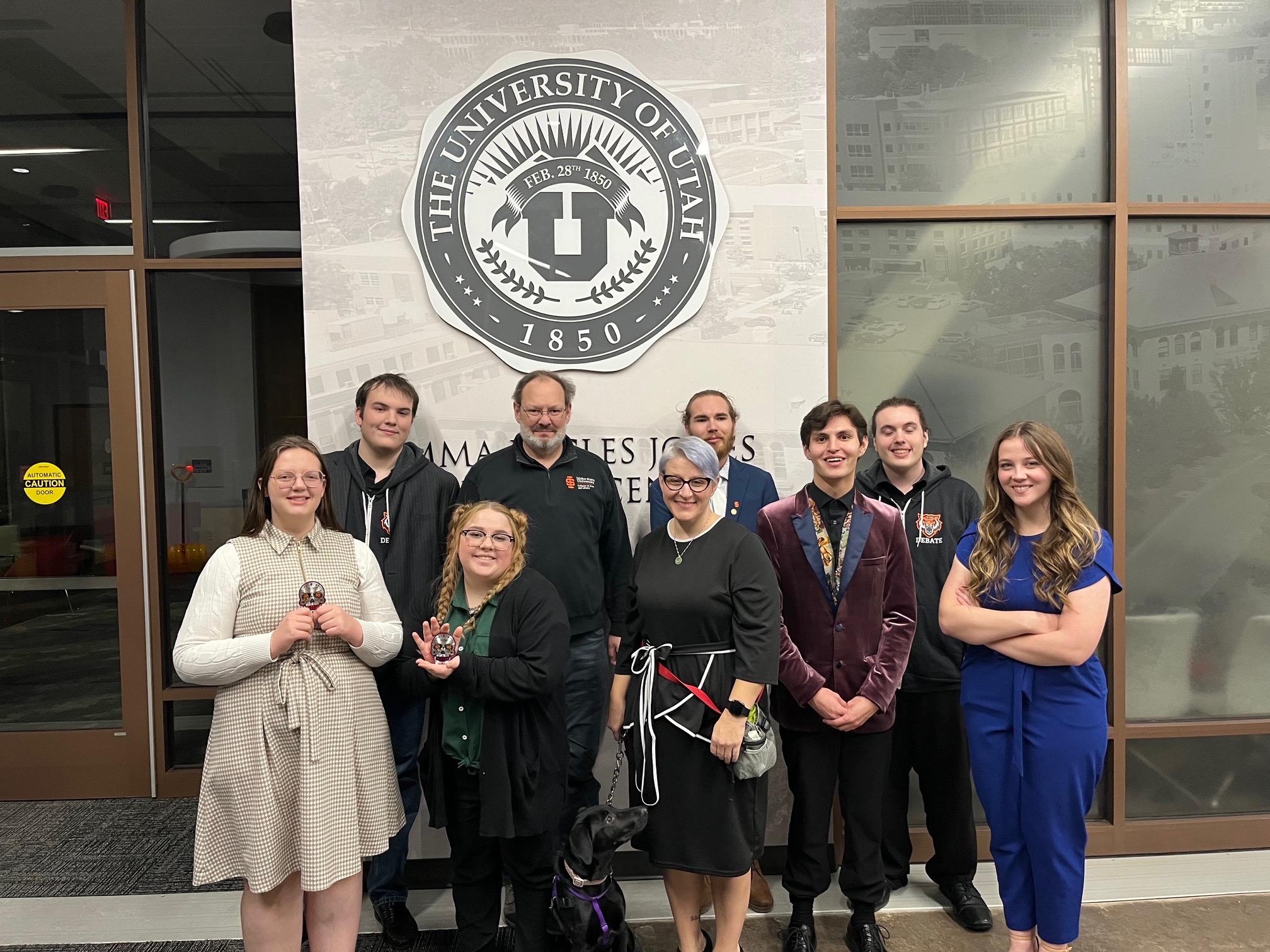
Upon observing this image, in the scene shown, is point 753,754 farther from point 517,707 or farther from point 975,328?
point 975,328

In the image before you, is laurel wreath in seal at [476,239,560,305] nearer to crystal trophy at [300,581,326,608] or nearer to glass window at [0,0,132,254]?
crystal trophy at [300,581,326,608]

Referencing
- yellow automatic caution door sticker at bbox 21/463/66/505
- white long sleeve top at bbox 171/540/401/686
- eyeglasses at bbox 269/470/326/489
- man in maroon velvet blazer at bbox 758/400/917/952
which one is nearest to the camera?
white long sleeve top at bbox 171/540/401/686

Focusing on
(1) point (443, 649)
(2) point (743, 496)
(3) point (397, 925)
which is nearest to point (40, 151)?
(1) point (443, 649)

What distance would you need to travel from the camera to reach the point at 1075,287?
3527mm

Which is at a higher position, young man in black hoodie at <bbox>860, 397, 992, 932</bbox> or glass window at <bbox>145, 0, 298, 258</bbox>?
glass window at <bbox>145, 0, 298, 258</bbox>

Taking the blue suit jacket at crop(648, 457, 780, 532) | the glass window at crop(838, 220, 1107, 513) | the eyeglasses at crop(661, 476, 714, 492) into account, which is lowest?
the blue suit jacket at crop(648, 457, 780, 532)

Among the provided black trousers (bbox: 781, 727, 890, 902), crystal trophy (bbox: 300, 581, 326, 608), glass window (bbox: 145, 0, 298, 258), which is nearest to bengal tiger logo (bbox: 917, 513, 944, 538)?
black trousers (bbox: 781, 727, 890, 902)

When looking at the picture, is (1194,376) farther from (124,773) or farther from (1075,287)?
(124,773)

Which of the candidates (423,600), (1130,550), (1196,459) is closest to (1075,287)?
(1196,459)

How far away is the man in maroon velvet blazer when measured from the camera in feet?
8.46

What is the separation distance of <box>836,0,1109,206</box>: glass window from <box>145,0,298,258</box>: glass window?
286 cm

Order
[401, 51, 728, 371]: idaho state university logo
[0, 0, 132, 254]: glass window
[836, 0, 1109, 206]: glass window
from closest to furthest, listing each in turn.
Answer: [401, 51, 728, 371]: idaho state university logo, [836, 0, 1109, 206]: glass window, [0, 0, 132, 254]: glass window

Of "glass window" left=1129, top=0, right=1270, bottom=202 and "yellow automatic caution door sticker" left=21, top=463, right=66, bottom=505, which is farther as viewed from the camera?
"yellow automatic caution door sticker" left=21, top=463, right=66, bottom=505

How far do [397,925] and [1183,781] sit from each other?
3464 millimetres
